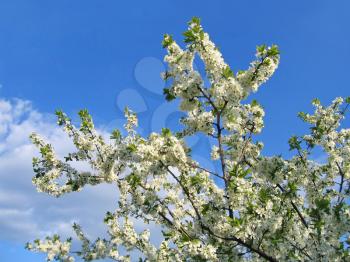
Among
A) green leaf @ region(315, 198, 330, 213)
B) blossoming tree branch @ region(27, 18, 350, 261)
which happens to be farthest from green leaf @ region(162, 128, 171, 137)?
green leaf @ region(315, 198, 330, 213)

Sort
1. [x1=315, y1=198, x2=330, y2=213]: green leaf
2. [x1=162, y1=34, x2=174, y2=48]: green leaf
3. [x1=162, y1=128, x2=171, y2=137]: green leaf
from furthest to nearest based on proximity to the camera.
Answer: [x1=162, y1=34, x2=174, y2=48]: green leaf → [x1=162, y1=128, x2=171, y2=137]: green leaf → [x1=315, y1=198, x2=330, y2=213]: green leaf

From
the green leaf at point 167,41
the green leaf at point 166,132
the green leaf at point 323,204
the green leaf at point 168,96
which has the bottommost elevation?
the green leaf at point 323,204

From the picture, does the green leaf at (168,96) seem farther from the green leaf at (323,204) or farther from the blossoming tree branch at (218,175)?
the green leaf at (323,204)

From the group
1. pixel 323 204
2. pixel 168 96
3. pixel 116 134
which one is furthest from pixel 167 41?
pixel 323 204

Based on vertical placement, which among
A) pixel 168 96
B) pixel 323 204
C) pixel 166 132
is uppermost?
pixel 168 96

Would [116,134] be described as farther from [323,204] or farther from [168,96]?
[323,204]

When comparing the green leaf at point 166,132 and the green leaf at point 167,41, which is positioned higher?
the green leaf at point 167,41

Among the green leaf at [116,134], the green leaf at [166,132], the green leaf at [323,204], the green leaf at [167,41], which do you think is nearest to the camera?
the green leaf at [323,204]

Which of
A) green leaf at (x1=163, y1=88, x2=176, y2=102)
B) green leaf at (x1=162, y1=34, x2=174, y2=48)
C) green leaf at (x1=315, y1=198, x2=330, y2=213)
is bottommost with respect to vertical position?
green leaf at (x1=315, y1=198, x2=330, y2=213)

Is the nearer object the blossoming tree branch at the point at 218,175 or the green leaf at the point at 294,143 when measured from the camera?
the blossoming tree branch at the point at 218,175

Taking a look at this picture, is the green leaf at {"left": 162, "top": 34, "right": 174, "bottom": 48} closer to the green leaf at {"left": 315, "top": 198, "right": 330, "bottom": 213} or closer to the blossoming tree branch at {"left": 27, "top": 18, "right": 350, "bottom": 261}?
the blossoming tree branch at {"left": 27, "top": 18, "right": 350, "bottom": 261}

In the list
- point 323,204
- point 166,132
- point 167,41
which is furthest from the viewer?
point 167,41

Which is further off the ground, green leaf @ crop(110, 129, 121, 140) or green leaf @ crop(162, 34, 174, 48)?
green leaf @ crop(162, 34, 174, 48)

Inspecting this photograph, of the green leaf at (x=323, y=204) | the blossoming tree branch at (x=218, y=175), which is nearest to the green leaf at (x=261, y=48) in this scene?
the blossoming tree branch at (x=218, y=175)
